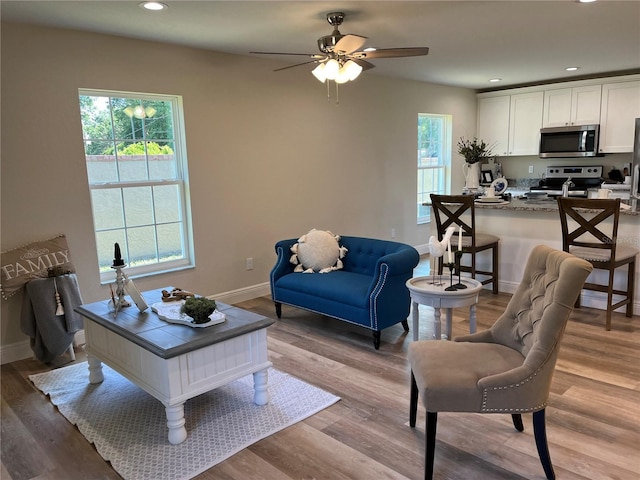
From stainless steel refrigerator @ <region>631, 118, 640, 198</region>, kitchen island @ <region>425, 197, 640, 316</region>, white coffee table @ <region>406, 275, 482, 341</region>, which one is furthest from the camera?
stainless steel refrigerator @ <region>631, 118, 640, 198</region>

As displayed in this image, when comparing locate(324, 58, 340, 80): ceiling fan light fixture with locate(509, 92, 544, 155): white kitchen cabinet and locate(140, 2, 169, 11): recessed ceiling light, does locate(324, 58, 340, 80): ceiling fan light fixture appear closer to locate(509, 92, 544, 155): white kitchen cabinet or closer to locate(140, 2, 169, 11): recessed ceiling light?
locate(140, 2, 169, 11): recessed ceiling light

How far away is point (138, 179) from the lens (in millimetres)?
4133

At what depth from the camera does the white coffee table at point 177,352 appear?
7.80 ft

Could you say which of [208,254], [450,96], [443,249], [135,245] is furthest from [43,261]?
[450,96]

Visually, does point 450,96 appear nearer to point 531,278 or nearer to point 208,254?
point 208,254

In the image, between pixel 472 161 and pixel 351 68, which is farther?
pixel 472 161

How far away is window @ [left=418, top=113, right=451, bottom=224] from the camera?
22.6ft

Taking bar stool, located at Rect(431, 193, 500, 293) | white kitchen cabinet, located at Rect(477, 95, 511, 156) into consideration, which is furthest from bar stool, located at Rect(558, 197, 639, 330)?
white kitchen cabinet, located at Rect(477, 95, 511, 156)

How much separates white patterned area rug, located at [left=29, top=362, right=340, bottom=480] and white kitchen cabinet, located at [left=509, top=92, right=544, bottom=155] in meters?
5.66

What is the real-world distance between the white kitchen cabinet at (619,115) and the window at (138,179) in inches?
218

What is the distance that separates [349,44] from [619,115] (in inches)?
194

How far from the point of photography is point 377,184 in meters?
6.20

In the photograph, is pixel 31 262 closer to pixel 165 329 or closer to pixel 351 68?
pixel 165 329

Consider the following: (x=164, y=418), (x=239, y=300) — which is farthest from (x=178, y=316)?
(x=239, y=300)
